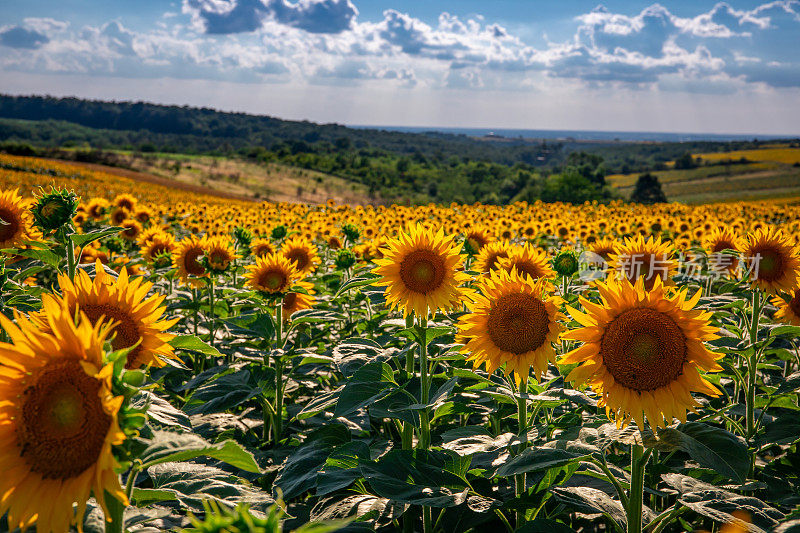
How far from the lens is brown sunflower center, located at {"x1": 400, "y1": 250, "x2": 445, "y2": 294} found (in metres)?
3.29

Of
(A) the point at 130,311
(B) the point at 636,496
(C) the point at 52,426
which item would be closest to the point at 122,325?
(A) the point at 130,311

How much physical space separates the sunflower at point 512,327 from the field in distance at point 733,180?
55433 millimetres

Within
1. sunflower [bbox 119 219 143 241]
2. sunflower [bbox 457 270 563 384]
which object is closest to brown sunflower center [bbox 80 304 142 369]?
sunflower [bbox 457 270 563 384]

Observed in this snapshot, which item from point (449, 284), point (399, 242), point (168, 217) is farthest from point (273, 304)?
point (168, 217)

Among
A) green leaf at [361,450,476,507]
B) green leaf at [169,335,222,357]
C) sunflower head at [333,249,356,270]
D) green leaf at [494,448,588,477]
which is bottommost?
green leaf at [361,450,476,507]

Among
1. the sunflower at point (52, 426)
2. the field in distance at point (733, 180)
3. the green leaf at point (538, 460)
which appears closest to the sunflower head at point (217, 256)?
the sunflower at point (52, 426)

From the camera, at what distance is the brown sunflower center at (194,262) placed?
5.52 metres

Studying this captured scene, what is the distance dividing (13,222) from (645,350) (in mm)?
3868

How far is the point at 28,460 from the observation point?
4.57ft

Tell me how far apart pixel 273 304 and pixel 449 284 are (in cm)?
169

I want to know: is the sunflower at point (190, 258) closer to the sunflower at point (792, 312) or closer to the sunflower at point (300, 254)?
the sunflower at point (300, 254)

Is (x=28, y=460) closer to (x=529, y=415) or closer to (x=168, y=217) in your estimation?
(x=529, y=415)

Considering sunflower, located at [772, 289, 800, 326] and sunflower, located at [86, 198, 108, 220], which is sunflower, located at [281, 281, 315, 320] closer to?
A: sunflower, located at [772, 289, 800, 326]

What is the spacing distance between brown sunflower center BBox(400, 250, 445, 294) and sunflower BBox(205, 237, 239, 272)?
8.61 ft
